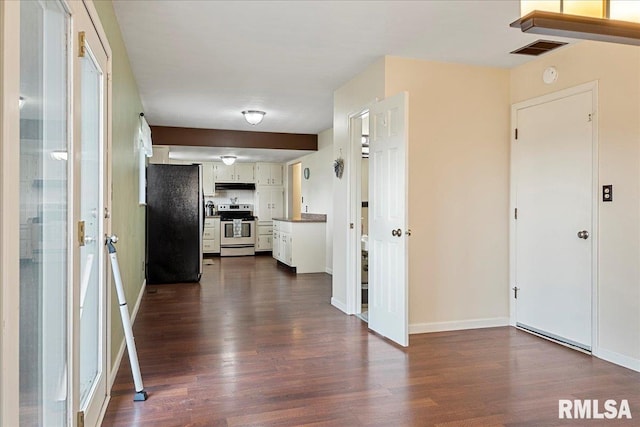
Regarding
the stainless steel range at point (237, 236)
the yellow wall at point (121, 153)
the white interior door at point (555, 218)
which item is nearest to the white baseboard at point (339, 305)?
the white interior door at point (555, 218)

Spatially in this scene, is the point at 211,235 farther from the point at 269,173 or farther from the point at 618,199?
the point at 618,199

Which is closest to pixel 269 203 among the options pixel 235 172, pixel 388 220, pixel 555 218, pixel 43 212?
pixel 235 172

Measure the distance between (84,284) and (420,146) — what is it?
2.92 m

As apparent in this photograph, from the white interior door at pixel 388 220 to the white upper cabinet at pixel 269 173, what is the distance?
6.60 m

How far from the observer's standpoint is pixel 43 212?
147 cm

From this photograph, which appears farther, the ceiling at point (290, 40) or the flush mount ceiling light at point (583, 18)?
the ceiling at point (290, 40)

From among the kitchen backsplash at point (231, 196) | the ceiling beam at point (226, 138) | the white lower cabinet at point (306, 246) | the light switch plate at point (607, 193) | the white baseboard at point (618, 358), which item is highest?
the ceiling beam at point (226, 138)

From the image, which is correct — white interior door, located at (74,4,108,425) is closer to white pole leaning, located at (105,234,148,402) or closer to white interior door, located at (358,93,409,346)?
white pole leaning, located at (105,234,148,402)

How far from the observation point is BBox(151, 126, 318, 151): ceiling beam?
7.40 meters

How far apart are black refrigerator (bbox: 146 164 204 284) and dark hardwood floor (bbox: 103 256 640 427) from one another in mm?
1983

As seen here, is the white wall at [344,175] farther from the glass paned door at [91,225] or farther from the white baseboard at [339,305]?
the glass paned door at [91,225]

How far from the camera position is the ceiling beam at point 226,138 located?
7.40 metres

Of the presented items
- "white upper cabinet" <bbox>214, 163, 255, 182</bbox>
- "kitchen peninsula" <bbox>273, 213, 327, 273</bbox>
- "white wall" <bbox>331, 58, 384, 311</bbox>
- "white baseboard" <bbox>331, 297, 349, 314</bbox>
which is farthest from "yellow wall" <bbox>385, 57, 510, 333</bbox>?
"white upper cabinet" <bbox>214, 163, 255, 182</bbox>

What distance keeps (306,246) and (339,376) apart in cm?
462
